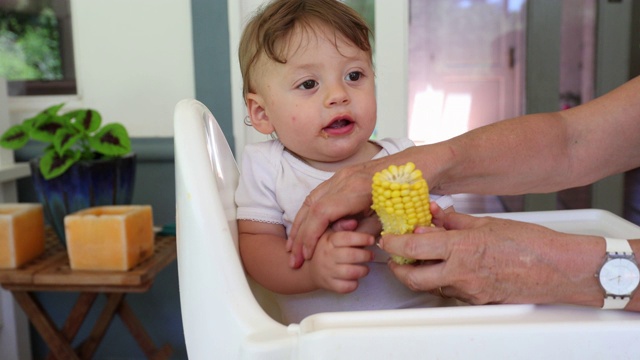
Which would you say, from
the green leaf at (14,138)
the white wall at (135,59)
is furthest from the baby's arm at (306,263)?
the white wall at (135,59)

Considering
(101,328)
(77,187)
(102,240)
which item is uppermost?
(77,187)

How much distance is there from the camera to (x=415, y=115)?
7.67 metres

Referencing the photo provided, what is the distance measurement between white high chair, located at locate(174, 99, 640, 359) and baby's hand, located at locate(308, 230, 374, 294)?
153 mm

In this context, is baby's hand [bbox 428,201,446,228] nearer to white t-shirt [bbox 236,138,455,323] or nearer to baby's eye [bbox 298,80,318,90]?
white t-shirt [bbox 236,138,455,323]

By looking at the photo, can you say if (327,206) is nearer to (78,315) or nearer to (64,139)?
(64,139)

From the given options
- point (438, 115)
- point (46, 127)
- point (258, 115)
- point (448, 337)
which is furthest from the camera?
point (438, 115)

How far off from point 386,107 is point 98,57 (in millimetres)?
1007

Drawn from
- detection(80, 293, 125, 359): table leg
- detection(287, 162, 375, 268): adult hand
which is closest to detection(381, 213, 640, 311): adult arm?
detection(287, 162, 375, 268): adult hand

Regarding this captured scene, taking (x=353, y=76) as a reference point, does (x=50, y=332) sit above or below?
below

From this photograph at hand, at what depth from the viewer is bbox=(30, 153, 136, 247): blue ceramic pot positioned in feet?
5.91

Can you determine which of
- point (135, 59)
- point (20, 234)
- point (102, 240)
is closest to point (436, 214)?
point (102, 240)

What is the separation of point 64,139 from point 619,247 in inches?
57.3

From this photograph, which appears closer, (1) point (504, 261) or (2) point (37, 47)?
(1) point (504, 261)

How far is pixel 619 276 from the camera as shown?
73 centimetres
